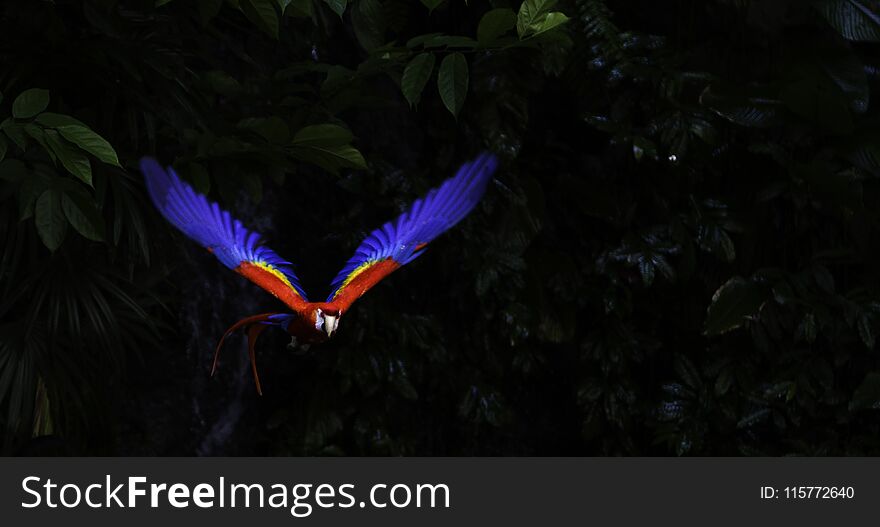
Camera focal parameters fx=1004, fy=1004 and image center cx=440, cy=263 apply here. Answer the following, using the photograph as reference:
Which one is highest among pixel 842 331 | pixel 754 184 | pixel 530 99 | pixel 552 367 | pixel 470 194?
pixel 470 194

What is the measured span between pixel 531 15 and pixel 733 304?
1.81 meters

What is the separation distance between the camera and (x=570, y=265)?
3.25 metres

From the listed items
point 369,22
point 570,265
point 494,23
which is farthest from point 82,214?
point 570,265

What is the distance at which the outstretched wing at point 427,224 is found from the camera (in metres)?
1.48

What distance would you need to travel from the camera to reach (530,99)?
10.9 feet

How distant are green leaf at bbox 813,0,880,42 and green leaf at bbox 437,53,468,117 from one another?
6.36ft

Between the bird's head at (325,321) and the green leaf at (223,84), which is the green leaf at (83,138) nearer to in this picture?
the bird's head at (325,321)

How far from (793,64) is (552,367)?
4.11ft

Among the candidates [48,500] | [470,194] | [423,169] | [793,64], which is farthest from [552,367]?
[470,194]

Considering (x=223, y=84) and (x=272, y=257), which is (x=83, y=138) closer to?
(x=272, y=257)

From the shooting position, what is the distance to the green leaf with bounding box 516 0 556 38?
1529mm

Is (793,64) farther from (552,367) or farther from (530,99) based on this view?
(552,367)

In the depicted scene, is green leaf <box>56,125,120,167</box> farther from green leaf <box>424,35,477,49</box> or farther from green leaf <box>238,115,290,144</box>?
green leaf <box>424,35,477,49</box>

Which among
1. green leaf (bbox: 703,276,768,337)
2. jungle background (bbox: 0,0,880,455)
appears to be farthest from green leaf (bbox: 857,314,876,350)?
green leaf (bbox: 703,276,768,337)
